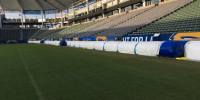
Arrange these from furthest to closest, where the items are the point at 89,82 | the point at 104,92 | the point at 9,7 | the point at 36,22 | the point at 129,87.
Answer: the point at 36,22
the point at 9,7
the point at 89,82
the point at 129,87
the point at 104,92

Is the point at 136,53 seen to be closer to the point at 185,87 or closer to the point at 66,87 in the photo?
the point at 185,87

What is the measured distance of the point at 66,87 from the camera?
171 inches

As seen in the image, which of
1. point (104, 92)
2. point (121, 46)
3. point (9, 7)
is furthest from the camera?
point (9, 7)

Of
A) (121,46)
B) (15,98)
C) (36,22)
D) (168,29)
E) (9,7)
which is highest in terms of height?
(9,7)

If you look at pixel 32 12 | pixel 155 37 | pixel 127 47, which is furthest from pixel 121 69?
pixel 32 12

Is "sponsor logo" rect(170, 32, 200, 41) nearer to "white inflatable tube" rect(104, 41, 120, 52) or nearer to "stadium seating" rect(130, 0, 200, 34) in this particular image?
"stadium seating" rect(130, 0, 200, 34)

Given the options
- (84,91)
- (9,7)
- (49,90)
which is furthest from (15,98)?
(9,7)

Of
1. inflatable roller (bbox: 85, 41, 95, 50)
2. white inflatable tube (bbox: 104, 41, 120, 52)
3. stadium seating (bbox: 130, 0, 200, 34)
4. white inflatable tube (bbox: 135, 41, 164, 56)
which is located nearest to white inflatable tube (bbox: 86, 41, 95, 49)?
inflatable roller (bbox: 85, 41, 95, 50)

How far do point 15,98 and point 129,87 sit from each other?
3.04m

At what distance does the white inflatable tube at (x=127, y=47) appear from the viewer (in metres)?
12.2

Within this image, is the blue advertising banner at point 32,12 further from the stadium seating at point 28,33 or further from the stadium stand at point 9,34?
the stadium stand at point 9,34

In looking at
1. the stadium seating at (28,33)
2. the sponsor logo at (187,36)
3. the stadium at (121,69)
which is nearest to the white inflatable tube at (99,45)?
the stadium at (121,69)

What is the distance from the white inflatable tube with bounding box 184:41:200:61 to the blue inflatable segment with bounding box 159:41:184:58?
1.12 feet

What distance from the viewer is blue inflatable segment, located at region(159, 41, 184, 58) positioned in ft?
30.1
